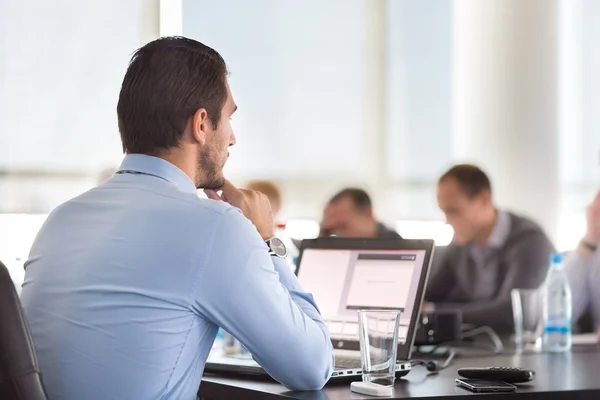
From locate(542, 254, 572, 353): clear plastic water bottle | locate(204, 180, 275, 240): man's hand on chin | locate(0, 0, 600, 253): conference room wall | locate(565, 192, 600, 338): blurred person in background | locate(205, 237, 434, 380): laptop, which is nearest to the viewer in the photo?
locate(204, 180, 275, 240): man's hand on chin

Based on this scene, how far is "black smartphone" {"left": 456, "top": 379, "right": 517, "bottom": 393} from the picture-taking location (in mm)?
1634

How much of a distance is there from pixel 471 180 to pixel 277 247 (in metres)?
2.96

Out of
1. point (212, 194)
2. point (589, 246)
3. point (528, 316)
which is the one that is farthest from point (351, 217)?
point (212, 194)

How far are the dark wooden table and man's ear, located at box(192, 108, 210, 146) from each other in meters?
0.46

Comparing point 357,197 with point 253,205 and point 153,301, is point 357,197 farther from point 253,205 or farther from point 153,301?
point 153,301

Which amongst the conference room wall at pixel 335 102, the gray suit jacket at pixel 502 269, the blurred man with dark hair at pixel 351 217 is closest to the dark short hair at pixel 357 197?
the blurred man with dark hair at pixel 351 217

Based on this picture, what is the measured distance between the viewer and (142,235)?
59.3 inches

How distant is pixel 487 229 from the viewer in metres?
4.52

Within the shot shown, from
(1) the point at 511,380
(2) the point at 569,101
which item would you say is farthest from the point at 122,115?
(2) the point at 569,101

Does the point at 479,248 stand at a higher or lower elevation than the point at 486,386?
lower

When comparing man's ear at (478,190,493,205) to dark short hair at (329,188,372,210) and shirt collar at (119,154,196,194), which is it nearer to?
dark short hair at (329,188,372,210)

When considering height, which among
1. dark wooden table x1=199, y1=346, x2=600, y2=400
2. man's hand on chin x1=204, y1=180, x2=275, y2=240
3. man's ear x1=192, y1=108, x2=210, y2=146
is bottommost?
dark wooden table x1=199, y1=346, x2=600, y2=400

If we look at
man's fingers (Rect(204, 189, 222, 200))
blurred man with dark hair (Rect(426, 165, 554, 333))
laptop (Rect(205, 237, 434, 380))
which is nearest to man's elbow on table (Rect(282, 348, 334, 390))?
laptop (Rect(205, 237, 434, 380))

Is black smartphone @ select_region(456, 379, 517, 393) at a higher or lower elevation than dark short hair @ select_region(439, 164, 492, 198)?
lower
